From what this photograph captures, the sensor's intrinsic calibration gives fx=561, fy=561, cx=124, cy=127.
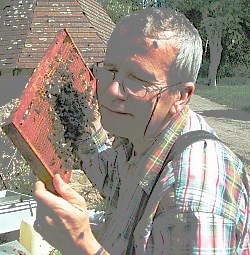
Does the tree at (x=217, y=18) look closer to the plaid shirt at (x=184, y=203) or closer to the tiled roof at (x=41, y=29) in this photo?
the tiled roof at (x=41, y=29)

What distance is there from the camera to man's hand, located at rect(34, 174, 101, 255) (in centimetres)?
157

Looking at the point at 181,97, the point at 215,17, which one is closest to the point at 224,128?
the point at 181,97

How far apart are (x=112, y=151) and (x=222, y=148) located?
26.3 inches

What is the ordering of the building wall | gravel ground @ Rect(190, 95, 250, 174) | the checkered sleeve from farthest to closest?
gravel ground @ Rect(190, 95, 250, 174) < the building wall < the checkered sleeve

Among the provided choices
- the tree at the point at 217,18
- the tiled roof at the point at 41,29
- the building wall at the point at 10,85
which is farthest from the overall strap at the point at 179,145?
the tree at the point at 217,18

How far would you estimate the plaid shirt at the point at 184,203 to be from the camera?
1493mm

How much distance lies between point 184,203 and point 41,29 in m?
8.59

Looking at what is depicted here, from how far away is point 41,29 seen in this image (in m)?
9.73

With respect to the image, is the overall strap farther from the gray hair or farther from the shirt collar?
the gray hair

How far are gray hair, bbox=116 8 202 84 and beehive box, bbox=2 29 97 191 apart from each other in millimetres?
325

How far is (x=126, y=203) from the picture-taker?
5.75ft

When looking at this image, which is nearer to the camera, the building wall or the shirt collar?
the shirt collar

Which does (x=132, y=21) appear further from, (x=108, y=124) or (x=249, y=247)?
(x=249, y=247)

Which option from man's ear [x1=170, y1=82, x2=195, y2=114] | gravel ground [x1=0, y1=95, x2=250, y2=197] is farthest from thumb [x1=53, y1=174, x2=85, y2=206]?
gravel ground [x1=0, y1=95, x2=250, y2=197]
